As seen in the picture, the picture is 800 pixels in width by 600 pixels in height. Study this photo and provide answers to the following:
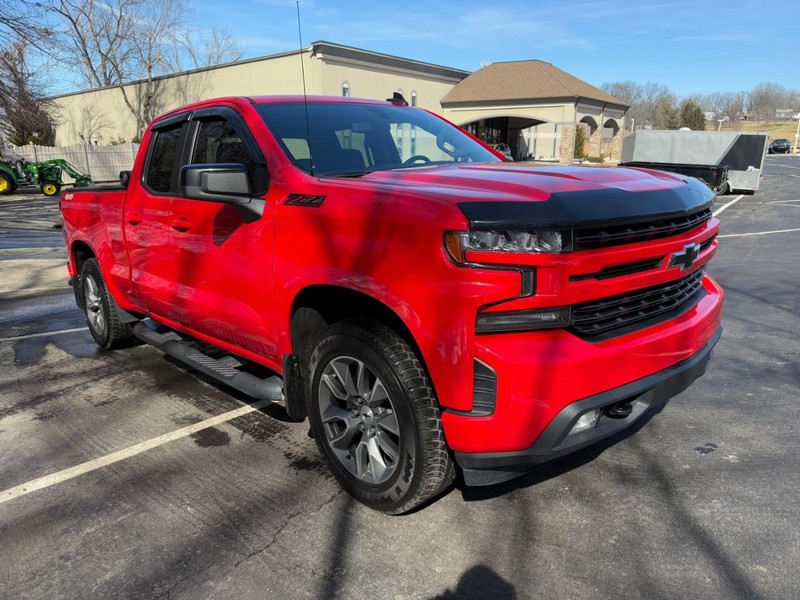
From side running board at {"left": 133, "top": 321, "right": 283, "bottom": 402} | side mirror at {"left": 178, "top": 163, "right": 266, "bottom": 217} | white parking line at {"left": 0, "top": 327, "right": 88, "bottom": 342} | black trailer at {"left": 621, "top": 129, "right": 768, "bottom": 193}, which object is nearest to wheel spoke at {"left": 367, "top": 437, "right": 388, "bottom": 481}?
side running board at {"left": 133, "top": 321, "right": 283, "bottom": 402}

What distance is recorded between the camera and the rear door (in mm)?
3307

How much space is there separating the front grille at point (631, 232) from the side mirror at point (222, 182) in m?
1.67

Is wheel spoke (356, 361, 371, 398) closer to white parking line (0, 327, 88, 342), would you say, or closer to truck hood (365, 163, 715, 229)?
truck hood (365, 163, 715, 229)

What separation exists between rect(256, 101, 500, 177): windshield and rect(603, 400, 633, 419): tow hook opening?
176 cm

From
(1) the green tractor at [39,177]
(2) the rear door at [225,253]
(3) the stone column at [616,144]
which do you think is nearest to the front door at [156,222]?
(2) the rear door at [225,253]

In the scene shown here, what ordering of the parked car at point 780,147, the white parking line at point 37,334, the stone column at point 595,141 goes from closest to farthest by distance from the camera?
the white parking line at point 37,334
the stone column at point 595,141
the parked car at point 780,147

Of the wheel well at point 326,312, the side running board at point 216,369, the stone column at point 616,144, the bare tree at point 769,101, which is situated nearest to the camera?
the wheel well at point 326,312

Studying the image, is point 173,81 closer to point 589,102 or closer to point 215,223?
point 589,102

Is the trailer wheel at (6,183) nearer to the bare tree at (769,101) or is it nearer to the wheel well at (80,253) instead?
the wheel well at (80,253)

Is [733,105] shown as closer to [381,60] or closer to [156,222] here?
[381,60]

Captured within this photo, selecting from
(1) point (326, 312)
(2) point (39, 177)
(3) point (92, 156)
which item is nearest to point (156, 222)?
(1) point (326, 312)

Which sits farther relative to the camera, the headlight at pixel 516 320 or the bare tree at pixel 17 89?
the bare tree at pixel 17 89

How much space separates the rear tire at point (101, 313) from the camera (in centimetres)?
543

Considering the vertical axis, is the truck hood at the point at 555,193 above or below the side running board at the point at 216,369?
above
